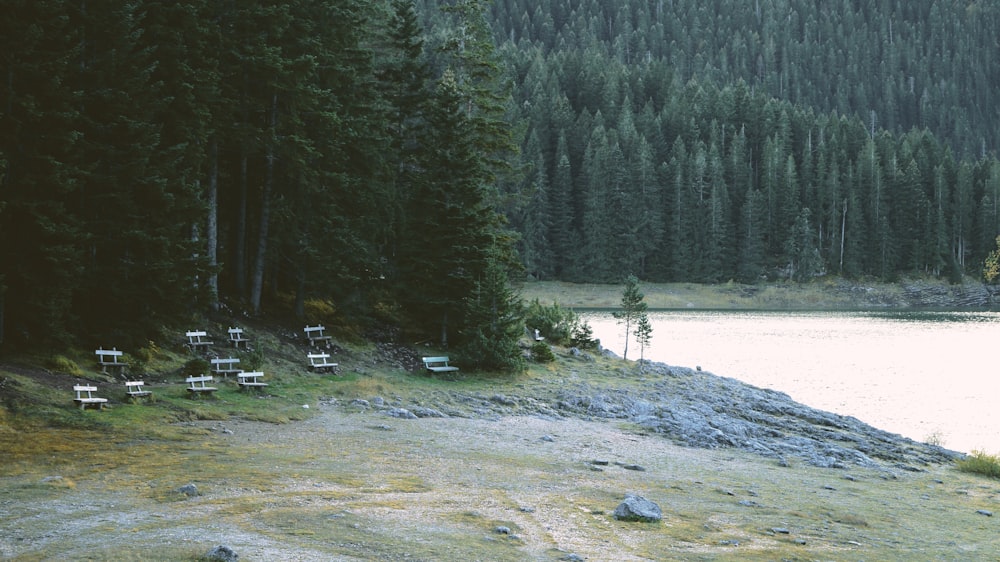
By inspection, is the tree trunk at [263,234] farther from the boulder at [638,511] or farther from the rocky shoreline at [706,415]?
the boulder at [638,511]

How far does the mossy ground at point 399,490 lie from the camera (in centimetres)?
1162

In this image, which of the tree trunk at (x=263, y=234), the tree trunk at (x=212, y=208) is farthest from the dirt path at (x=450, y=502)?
the tree trunk at (x=263, y=234)

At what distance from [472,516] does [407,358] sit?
21.4 meters

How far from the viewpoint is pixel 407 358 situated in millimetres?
Answer: 34406

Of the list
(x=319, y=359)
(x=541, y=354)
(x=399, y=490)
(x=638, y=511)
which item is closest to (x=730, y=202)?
(x=541, y=354)

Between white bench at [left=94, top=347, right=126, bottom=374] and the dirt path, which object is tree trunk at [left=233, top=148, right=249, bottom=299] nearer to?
white bench at [left=94, top=347, right=126, bottom=374]

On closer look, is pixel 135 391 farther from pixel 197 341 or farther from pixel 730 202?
pixel 730 202

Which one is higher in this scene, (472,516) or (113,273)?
(113,273)

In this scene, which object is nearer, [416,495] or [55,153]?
[416,495]

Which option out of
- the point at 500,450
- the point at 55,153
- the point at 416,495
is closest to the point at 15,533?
the point at 416,495

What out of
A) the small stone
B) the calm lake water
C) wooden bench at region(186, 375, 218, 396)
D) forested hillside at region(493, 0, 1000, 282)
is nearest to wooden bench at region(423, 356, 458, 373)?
wooden bench at region(186, 375, 218, 396)

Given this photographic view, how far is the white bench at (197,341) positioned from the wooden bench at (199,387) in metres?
4.05

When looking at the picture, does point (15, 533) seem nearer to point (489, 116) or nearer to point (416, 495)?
point (416, 495)

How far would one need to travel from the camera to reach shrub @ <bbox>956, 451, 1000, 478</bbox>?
72.4ft
